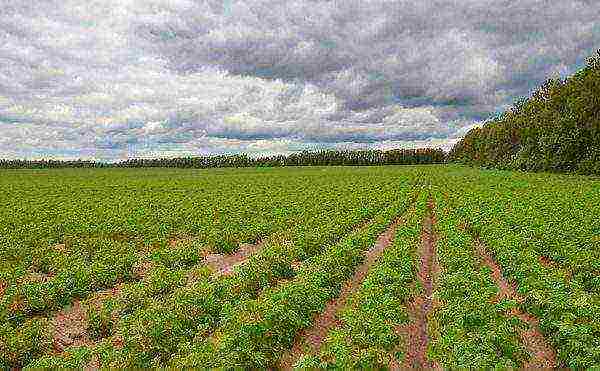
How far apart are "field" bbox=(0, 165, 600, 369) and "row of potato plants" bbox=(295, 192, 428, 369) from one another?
0.04 meters

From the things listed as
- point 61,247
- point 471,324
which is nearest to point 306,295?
point 471,324

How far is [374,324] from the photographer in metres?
9.43

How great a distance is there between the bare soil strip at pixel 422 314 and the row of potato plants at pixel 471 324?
0.23 metres

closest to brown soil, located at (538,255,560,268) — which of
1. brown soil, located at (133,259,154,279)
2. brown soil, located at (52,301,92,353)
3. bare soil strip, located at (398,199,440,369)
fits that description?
bare soil strip, located at (398,199,440,369)

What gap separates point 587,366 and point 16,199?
4325 centimetres

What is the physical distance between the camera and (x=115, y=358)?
8.80 meters

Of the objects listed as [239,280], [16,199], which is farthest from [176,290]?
[16,199]

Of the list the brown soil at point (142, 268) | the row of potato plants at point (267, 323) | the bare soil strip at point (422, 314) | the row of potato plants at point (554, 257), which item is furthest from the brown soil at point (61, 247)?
the row of potato plants at point (554, 257)

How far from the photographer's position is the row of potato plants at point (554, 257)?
909cm

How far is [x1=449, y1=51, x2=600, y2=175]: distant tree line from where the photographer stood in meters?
64.5

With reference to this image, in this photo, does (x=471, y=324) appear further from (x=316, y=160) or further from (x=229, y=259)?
(x=316, y=160)

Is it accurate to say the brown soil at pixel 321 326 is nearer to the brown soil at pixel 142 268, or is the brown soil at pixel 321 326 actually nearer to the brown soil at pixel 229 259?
the brown soil at pixel 229 259

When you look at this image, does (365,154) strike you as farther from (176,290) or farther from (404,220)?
(176,290)

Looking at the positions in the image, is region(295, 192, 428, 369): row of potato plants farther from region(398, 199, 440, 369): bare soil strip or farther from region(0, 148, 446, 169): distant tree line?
region(0, 148, 446, 169): distant tree line
